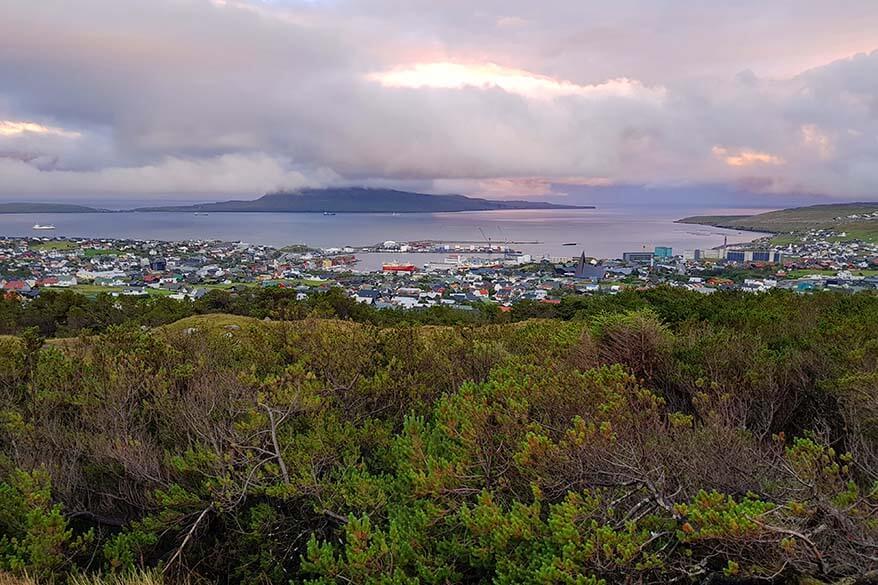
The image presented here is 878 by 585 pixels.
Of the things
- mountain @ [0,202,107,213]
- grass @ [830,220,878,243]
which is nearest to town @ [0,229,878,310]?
grass @ [830,220,878,243]

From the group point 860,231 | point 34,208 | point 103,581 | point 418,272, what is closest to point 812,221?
point 860,231

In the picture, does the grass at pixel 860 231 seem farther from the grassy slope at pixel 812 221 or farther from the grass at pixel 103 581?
the grass at pixel 103 581

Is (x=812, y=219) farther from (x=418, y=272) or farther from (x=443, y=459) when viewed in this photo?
(x=443, y=459)

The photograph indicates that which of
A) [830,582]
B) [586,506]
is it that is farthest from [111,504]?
[830,582]

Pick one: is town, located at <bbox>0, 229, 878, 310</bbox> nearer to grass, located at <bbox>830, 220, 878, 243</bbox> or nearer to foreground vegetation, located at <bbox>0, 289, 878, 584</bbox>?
grass, located at <bbox>830, 220, 878, 243</bbox>

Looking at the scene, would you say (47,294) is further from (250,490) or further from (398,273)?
(398,273)
